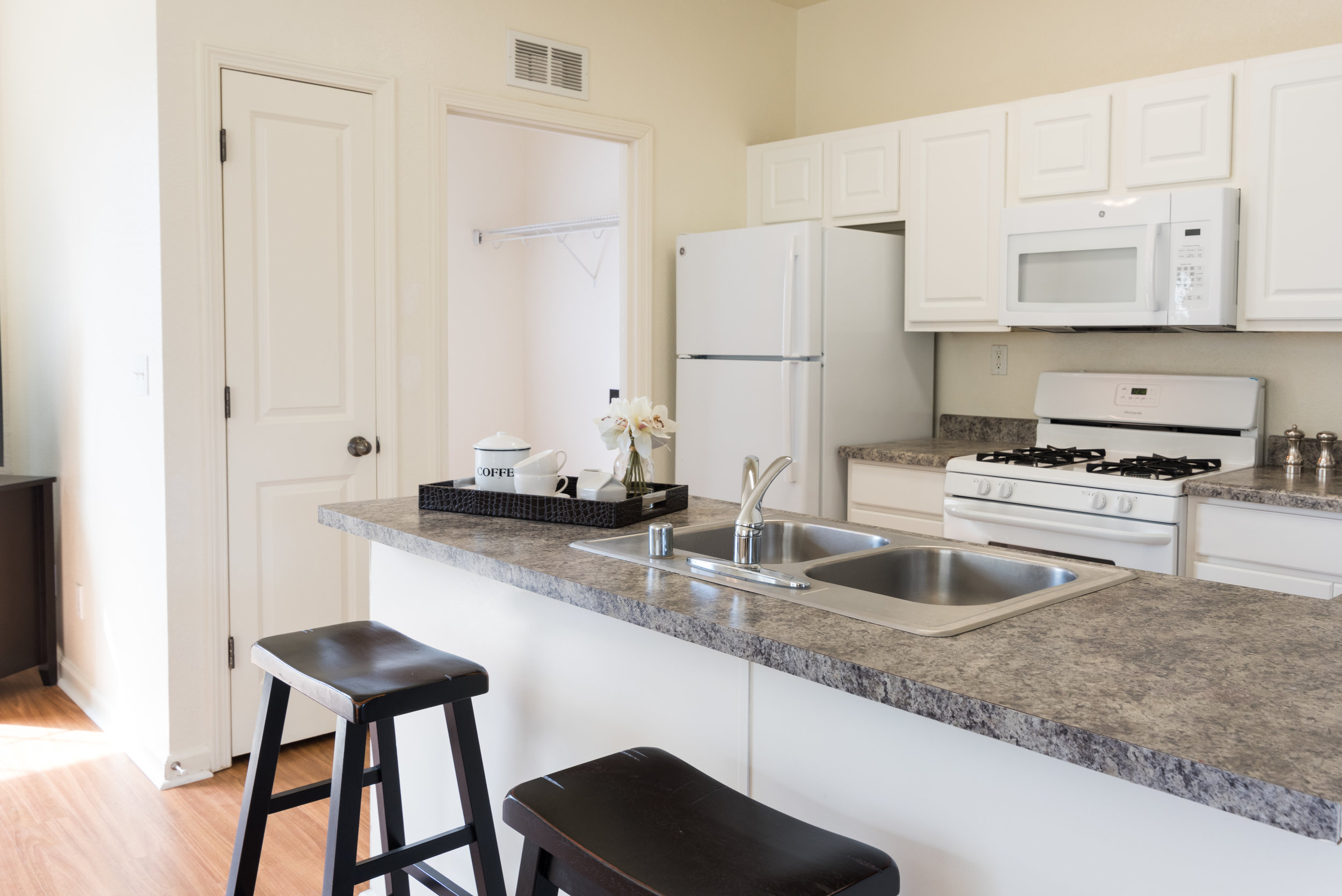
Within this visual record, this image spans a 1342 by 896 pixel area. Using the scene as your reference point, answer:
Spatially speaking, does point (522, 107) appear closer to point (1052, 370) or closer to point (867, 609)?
point (1052, 370)

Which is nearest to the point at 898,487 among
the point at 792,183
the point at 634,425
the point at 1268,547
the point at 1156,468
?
the point at 1156,468

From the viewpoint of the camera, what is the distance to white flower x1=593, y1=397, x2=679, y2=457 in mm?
2041

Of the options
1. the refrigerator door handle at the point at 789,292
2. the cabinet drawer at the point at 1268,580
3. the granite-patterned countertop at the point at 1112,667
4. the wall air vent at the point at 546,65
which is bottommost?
the cabinet drawer at the point at 1268,580

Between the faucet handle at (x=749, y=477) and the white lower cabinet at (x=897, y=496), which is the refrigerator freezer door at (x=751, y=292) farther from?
the faucet handle at (x=749, y=477)

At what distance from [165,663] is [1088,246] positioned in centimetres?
303

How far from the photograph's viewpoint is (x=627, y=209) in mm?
3959

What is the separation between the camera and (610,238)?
5.22 m

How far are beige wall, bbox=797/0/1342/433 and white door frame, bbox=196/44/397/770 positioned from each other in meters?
2.06

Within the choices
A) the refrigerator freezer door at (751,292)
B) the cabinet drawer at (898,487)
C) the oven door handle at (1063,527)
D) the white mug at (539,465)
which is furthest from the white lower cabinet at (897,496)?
the white mug at (539,465)

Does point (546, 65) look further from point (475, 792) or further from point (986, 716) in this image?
point (986, 716)

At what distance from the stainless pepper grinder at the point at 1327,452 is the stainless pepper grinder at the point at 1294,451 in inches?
2.0

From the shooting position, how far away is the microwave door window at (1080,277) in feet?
10.2

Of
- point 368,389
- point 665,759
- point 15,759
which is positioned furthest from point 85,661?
point 665,759

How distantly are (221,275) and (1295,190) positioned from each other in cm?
301
